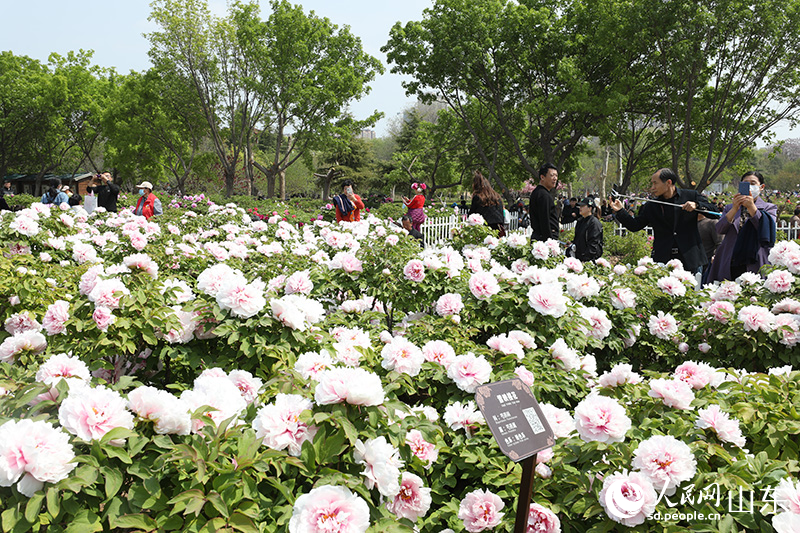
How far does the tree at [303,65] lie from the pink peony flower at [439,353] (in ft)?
71.5

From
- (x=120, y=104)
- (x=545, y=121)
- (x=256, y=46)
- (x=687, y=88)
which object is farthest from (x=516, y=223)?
(x=120, y=104)

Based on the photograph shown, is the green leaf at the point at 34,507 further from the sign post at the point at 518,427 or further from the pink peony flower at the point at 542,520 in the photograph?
the pink peony flower at the point at 542,520

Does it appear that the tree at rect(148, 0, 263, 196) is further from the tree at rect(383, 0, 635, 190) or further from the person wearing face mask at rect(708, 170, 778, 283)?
the person wearing face mask at rect(708, 170, 778, 283)

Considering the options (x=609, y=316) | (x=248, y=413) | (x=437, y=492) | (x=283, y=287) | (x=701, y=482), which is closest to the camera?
(x=701, y=482)

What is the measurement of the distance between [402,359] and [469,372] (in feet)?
0.88

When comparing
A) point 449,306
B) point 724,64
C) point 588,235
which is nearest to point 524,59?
point 724,64

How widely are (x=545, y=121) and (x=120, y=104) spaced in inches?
928

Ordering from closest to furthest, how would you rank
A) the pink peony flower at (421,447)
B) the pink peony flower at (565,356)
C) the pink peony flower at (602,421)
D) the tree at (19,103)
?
the pink peony flower at (602,421)
the pink peony flower at (421,447)
the pink peony flower at (565,356)
the tree at (19,103)

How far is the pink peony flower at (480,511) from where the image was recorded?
1.51m

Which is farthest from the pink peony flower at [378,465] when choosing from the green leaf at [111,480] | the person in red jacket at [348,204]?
the person in red jacket at [348,204]

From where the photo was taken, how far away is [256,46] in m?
22.2

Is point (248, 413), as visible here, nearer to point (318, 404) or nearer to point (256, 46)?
point (318, 404)

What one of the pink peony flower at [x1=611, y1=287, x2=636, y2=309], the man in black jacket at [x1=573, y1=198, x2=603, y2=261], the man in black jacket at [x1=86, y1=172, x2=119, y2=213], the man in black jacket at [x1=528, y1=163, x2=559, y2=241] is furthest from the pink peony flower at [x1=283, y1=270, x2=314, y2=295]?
the man in black jacket at [x1=86, y1=172, x2=119, y2=213]

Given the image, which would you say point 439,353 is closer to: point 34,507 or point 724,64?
point 34,507
